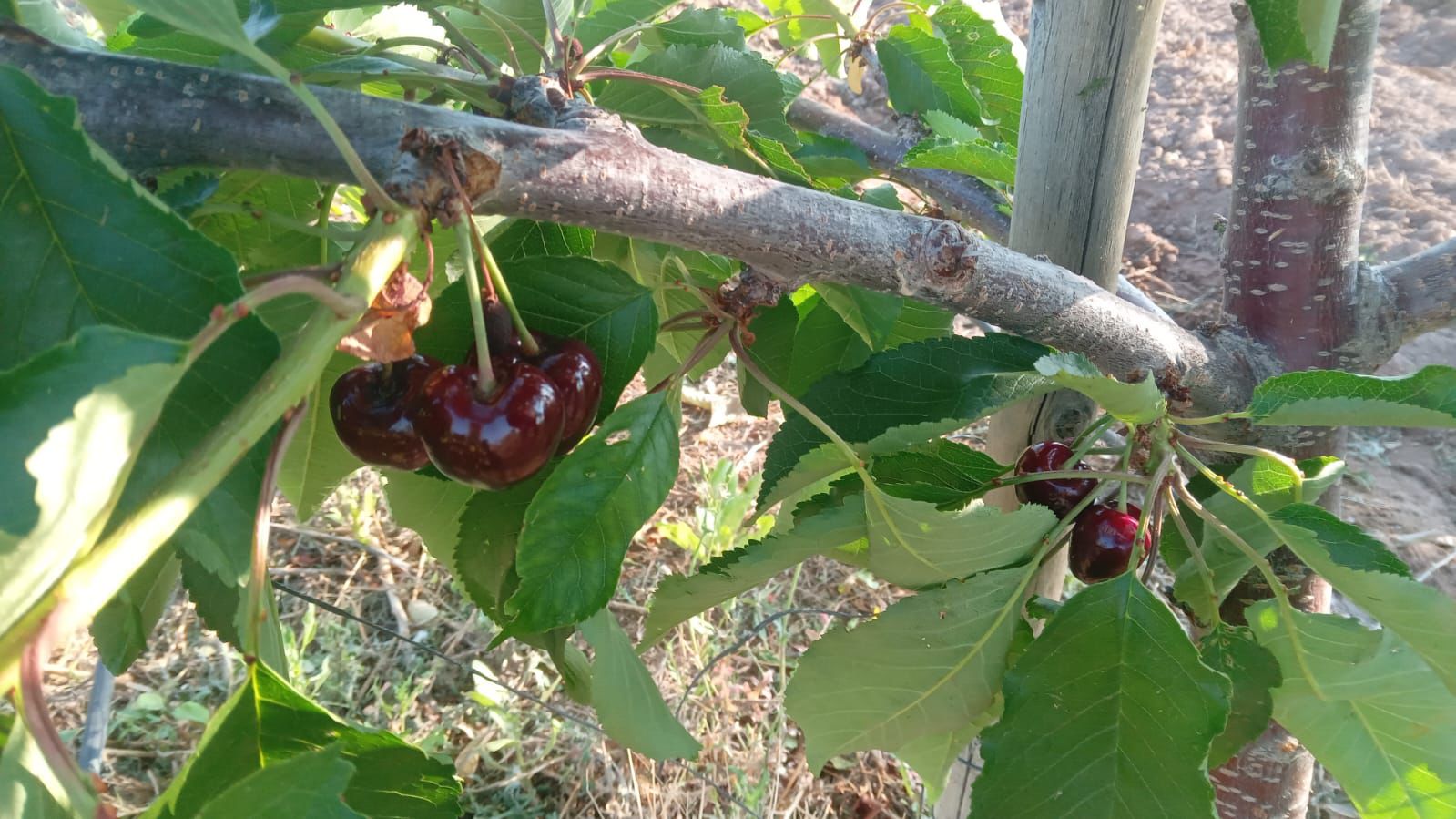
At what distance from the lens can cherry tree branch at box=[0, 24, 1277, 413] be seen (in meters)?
0.50

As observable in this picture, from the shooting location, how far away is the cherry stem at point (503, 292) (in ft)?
1.86

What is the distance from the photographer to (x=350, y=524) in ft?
8.10

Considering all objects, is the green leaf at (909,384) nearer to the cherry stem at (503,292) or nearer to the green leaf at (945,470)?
the green leaf at (945,470)

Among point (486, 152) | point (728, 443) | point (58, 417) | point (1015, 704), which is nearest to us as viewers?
point (58, 417)

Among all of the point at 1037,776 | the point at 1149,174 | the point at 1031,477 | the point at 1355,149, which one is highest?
the point at 1355,149

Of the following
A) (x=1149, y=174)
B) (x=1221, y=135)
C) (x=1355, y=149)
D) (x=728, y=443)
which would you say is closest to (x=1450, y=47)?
(x=1221, y=135)

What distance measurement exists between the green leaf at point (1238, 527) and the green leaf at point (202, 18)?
2.66 feet

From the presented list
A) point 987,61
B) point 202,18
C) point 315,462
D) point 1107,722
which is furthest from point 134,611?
point 987,61

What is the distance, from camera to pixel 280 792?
1.24 ft

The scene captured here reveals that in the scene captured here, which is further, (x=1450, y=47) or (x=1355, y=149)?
(x=1450, y=47)

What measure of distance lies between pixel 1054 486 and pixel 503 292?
548 mm

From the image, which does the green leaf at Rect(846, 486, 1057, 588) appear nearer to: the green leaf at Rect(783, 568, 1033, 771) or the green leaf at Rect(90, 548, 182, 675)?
the green leaf at Rect(783, 568, 1033, 771)

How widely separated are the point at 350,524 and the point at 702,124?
201 cm

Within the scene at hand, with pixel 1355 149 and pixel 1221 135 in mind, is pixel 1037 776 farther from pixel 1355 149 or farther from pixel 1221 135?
pixel 1221 135
